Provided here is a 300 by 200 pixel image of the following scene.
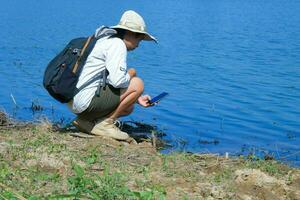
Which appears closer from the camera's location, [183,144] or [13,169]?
[13,169]

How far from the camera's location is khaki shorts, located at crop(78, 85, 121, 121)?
21.7 feet

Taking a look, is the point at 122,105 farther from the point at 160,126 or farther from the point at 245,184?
the point at 160,126

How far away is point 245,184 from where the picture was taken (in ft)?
17.4

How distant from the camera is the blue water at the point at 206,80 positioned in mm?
10055

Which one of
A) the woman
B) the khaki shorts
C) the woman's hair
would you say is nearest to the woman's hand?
the woman

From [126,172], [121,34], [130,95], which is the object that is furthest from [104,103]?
[126,172]

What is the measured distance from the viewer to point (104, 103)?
6.69m

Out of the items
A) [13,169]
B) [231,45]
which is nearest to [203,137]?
[13,169]

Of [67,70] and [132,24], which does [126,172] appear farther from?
[132,24]

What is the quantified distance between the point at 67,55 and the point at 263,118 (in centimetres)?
574

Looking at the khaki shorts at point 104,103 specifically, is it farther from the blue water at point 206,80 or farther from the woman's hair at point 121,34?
the blue water at point 206,80

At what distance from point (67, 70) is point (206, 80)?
9.08 meters

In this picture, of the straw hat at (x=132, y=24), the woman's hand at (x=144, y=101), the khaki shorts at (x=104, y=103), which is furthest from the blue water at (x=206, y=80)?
the straw hat at (x=132, y=24)

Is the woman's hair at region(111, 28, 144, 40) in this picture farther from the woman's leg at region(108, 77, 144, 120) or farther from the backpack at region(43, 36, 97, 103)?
the woman's leg at region(108, 77, 144, 120)
